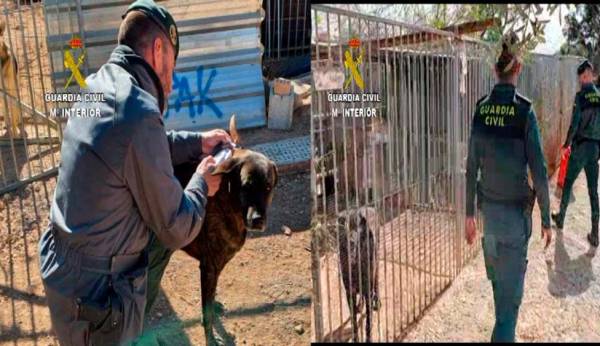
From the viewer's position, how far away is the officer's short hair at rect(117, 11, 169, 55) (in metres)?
1.80

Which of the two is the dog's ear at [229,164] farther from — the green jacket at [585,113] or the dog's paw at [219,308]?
the green jacket at [585,113]

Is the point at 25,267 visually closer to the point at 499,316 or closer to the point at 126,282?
the point at 126,282

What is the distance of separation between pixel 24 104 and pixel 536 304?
3.11m

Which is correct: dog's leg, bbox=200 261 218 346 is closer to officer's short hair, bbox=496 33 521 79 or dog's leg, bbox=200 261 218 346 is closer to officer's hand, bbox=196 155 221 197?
officer's hand, bbox=196 155 221 197

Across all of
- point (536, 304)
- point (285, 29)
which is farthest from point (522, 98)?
point (285, 29)

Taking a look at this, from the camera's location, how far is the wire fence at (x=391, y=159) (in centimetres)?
162

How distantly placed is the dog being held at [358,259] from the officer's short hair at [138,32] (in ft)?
2.68

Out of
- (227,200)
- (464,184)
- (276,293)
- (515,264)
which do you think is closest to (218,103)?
(227,200)

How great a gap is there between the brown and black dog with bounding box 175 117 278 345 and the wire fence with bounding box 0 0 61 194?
1080 mm

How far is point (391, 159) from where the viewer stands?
177 centimetres

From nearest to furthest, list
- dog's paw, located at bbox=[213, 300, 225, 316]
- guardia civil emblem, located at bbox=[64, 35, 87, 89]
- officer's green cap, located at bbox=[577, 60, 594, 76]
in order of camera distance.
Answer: officer's green cap, located at bbox=[577, 60, 594, 76], guardia civil emblem, located at bbox=[64, 35, 87, 89], dog's paw, located at bbox=[213, 300, 225, 316]

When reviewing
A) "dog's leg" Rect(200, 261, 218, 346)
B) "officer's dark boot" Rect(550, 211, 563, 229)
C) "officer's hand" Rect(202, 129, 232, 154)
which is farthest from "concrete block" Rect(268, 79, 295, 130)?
"officer's dark boot" Rect(550, 211, 563, 229)

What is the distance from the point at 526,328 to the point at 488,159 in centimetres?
57

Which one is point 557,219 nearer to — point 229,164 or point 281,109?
point 229,164
